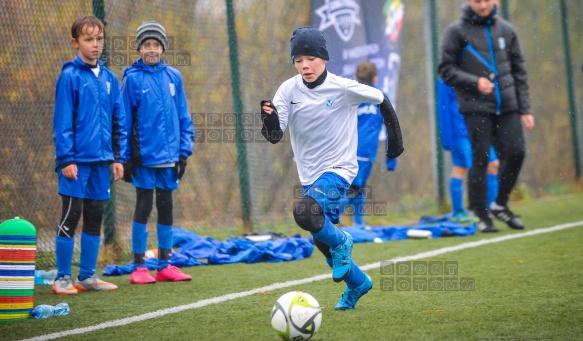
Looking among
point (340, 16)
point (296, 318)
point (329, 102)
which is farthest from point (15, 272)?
point (340, 16)

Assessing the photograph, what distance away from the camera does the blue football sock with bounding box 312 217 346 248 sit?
212 inches

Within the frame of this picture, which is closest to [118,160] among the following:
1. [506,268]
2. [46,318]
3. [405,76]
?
[46,318]

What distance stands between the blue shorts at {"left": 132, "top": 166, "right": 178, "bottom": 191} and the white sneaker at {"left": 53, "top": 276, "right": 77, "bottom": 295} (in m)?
1.04

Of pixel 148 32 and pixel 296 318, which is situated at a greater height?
pixel 148 32

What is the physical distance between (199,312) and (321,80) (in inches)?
67.6

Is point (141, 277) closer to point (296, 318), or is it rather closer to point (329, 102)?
point (329, 102)

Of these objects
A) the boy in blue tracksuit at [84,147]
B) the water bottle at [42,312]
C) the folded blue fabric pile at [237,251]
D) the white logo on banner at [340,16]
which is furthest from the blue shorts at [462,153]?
the water bottle at [42,312]

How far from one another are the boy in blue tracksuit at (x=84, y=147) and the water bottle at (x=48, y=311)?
95 centimetres

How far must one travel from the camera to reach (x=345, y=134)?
227 inches

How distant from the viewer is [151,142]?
281 inches

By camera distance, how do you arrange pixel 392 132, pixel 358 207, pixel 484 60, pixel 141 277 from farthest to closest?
pixel 358 207
pixel 484 60
pixel 141 277
pixel 392 132

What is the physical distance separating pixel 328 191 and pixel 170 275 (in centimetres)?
223

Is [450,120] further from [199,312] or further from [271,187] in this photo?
[199,312]

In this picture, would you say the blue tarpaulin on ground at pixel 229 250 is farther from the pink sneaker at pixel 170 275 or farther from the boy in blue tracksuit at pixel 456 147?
the boy in blue tracksuit at pixel 456 147
